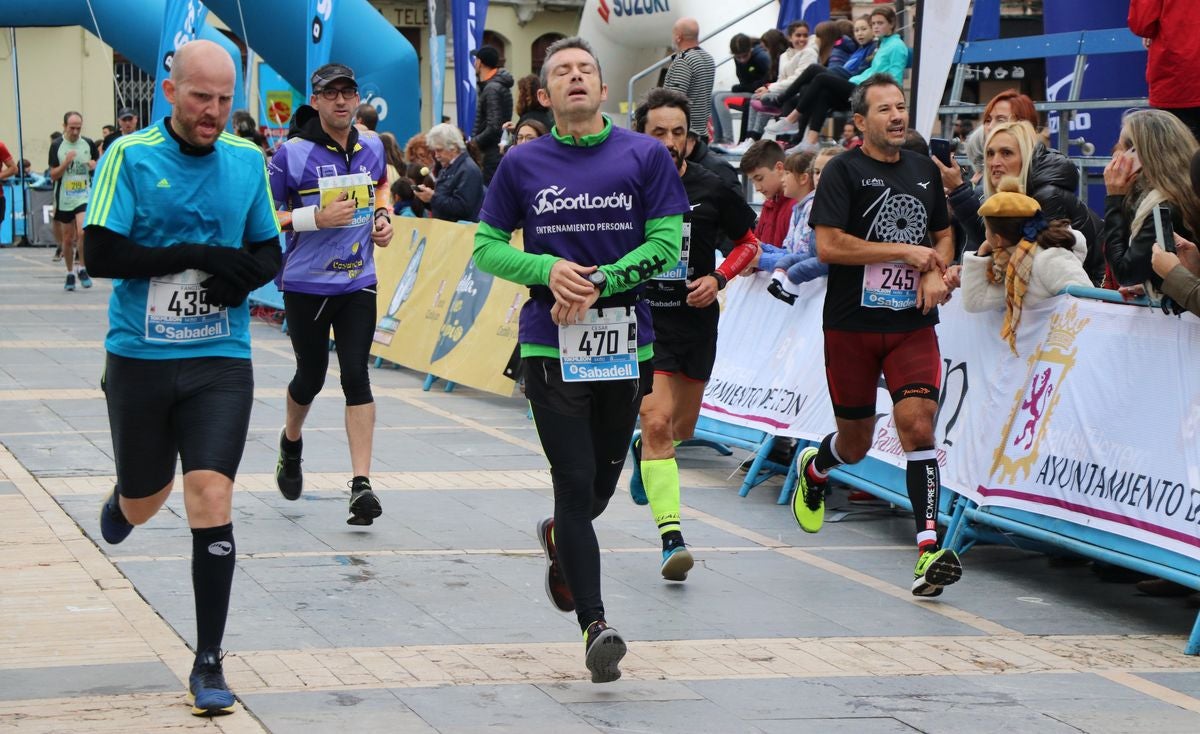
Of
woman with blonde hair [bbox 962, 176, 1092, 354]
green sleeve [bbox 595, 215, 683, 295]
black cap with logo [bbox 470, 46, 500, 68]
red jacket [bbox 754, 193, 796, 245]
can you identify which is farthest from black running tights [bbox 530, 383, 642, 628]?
black cap with logo [bbox 470, 46, 500, 68]

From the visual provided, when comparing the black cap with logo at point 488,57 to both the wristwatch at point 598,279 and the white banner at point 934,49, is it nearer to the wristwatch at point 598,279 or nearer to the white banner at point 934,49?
the white banner at point 934,49

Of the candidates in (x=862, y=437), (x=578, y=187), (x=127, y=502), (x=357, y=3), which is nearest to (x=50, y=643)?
(x=127, y=502)

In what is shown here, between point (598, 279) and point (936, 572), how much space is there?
2.09 metres

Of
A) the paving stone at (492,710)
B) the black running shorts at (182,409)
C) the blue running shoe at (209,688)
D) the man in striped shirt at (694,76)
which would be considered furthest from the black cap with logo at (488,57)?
the blue running shoe at (209,688)

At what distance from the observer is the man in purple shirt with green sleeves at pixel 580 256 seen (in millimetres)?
5590

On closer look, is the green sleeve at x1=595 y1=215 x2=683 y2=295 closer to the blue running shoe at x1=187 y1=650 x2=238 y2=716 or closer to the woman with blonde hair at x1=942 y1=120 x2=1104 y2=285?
the blue running shoe at x1=187 y1=650 x2=238 y2=716

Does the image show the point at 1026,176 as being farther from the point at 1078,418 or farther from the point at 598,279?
the point at 598,279

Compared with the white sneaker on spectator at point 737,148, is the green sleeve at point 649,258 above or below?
below

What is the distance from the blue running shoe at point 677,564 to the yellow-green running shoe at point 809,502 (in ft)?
3.44

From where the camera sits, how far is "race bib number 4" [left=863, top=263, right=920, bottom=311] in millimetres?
7109

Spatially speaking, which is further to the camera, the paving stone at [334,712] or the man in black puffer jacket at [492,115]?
the man in black puffer jacket at [492,115]

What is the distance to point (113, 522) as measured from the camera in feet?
20.7

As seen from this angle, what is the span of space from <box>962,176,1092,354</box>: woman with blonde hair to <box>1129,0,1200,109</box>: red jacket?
6.69 feet

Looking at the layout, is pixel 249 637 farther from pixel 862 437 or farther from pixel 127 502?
pixel 862 437
